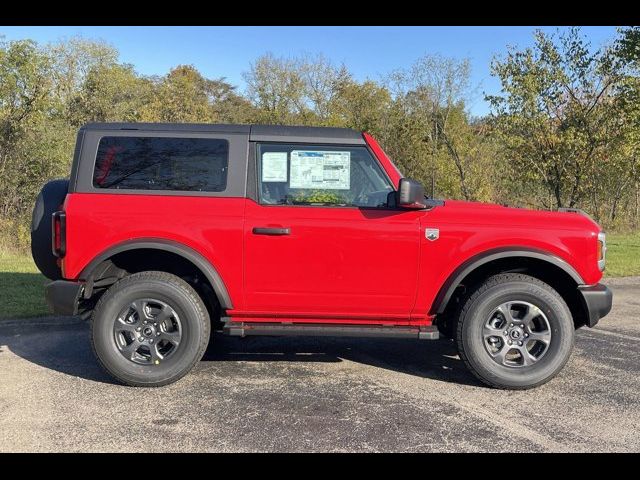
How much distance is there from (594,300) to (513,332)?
67cm

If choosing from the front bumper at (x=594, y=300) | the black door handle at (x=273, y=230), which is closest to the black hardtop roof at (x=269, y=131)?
the black door handle at (x=273, y=230)

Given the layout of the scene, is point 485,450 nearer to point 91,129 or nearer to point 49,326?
point 91,129

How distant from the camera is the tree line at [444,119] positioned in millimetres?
10656

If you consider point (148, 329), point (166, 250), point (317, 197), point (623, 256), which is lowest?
point (148, 329)

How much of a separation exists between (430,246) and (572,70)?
868 centimetres

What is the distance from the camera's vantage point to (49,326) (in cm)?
567

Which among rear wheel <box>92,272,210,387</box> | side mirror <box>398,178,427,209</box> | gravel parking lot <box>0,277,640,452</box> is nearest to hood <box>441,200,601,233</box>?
side mirror <box>398,178,427,209</box>

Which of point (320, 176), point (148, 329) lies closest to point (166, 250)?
point (148, 329)

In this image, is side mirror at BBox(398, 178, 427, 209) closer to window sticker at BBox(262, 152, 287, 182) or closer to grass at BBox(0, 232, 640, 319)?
window sticker at BBox(262, 152, 287, 182)

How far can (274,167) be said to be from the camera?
413 centimetres

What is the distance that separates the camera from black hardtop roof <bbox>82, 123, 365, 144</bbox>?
414cm

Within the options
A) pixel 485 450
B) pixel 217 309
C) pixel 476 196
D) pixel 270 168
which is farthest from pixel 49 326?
pixel 476 196

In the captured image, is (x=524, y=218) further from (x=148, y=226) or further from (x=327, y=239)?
(x=148, y=226)

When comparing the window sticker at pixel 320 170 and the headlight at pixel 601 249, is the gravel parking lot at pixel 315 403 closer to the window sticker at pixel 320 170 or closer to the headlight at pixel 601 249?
the headlight at pixel 601 249
